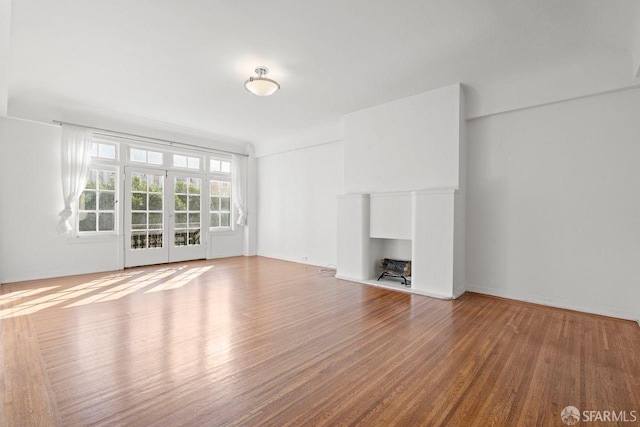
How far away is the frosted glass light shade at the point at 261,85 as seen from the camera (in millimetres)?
3992

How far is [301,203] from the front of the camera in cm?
717

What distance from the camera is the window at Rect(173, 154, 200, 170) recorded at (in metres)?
6.96

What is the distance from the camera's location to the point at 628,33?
9.82 feet

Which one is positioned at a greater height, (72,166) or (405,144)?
(405,144)

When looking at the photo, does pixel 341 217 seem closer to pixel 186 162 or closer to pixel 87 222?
pixel 186 162

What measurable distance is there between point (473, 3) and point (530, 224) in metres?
2.92

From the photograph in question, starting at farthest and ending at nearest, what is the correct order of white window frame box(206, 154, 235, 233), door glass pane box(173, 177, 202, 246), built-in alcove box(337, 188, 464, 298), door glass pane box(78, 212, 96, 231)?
white window frame box(206, 154, 235, 233) → door glass pane box(173, 177, 202, 246) → door glass pane box(78, 212, 96, 231) → built-in alcove box(337, 188, 464, 298)

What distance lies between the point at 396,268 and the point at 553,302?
212 centimetres

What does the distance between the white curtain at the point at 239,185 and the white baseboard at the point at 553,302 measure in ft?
19.0

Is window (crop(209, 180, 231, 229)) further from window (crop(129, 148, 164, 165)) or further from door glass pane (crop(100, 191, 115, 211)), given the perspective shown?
door glass pane (crop(100, 191, 115, 211))

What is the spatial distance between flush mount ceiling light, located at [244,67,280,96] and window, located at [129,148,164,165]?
12.2 ft

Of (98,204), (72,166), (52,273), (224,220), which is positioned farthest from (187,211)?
(52,273)

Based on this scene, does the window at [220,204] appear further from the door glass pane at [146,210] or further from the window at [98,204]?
the window at [98,204]

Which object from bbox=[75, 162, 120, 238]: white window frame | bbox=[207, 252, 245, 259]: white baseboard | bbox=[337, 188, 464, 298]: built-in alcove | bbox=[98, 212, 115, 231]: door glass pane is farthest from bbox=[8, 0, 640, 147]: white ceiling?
bbox=[207, 252, 245, 259]: white baseboard
